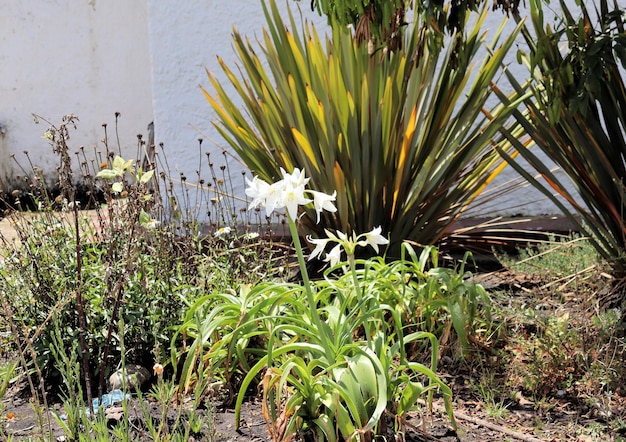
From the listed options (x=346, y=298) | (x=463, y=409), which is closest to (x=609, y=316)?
(x=463, y=409)

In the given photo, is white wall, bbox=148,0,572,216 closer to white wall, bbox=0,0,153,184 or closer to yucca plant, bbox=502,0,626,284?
yucca plant, bbox=502,0,626,284

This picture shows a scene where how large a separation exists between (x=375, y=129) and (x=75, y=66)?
6.34 meters

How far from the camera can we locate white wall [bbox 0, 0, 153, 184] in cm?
923

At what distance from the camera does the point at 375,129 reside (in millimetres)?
3969

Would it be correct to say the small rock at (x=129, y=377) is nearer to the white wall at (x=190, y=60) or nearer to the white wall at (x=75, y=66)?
the white wall at (x=190, y=60)

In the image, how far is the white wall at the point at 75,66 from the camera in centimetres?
923

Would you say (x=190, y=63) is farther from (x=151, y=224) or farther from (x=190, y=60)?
(x=151, y=224)

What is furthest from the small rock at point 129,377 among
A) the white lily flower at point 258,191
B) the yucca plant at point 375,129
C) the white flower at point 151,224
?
the yucca plant at point 375,129

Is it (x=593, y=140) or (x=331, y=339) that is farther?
(x=593, y=140)

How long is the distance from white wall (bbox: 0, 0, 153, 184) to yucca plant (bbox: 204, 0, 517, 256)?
538cm

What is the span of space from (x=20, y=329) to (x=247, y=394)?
3.08ft

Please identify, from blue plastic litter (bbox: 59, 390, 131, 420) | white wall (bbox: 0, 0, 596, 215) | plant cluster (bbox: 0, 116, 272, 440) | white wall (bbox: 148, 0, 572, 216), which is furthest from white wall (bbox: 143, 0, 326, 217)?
white wall (bbox: 0, 0, 596, 215)

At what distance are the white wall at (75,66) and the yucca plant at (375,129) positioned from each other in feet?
17.7

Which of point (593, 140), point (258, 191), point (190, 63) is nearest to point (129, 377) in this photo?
point (258, 191)
